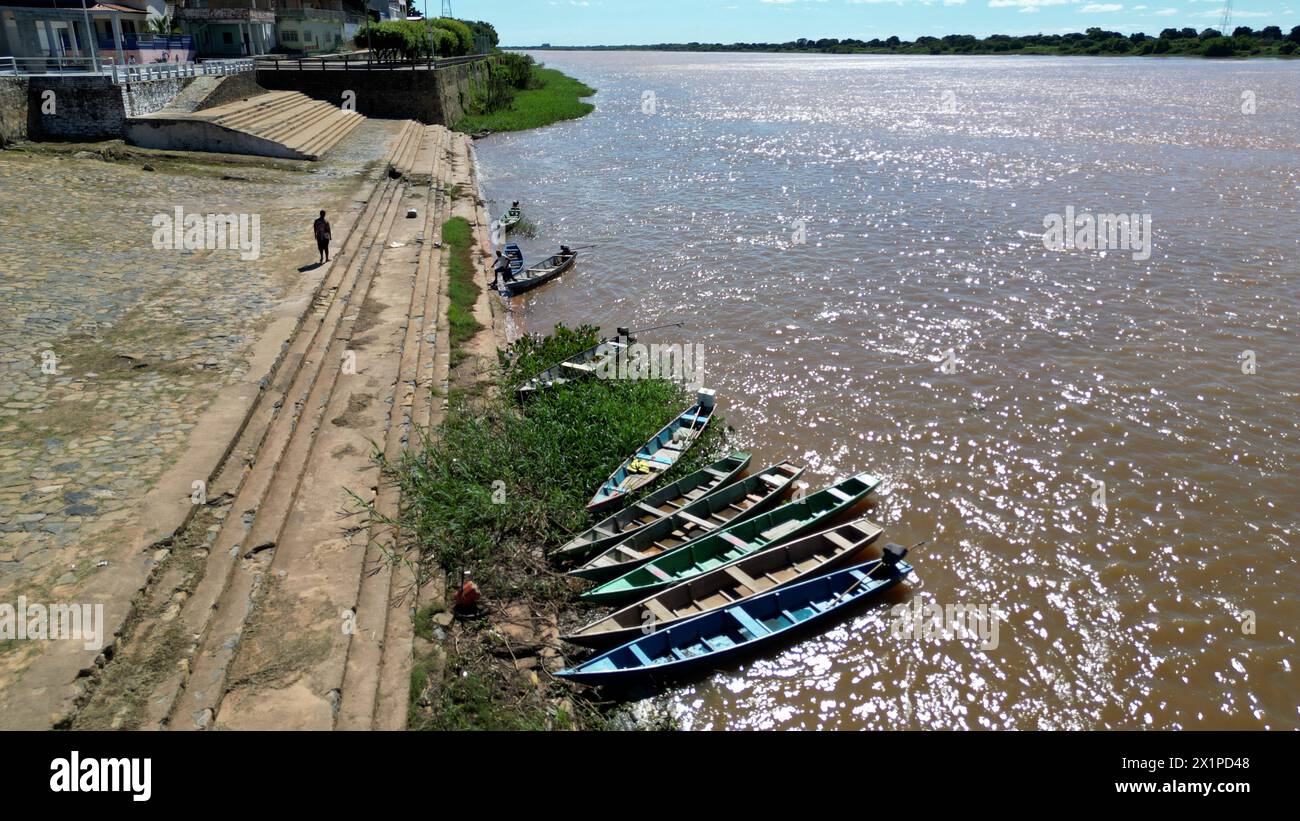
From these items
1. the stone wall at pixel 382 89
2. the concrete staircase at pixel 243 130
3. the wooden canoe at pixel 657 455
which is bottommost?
the wooden canoe at pixel 657 455

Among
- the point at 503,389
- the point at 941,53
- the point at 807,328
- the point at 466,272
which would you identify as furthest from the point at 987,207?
the point at 941,53

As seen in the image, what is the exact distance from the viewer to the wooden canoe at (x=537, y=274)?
71.3 feet

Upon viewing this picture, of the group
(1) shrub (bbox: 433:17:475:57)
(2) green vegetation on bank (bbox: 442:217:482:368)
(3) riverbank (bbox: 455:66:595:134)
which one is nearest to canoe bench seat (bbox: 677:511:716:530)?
(2) green vegetation on bank (bbox: 442:217:482:368)

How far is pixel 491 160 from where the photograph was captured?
43.1m

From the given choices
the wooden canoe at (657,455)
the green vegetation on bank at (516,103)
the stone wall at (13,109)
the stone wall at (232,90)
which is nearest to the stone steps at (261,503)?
the wooden canoe at (657,455)

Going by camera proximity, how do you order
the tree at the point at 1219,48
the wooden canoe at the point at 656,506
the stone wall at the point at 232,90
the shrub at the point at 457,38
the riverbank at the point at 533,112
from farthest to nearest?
1. the tree at the point at 1219,48
2. the shrub at the point at 457,38
3. the riverbank at the point at 533,112
4. the stone wall at the point at 232,90
5. the wooden canoe at the point at 656,506

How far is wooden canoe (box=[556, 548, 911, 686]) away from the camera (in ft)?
28.4

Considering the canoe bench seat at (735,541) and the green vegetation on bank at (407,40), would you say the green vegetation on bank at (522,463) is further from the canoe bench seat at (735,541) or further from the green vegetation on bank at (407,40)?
the green vegetation on bank at (407,40)

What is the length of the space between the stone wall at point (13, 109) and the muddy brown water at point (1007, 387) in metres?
16.6

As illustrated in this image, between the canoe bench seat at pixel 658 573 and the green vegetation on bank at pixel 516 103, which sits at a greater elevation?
the green vegetation on bank at pixel 516 103

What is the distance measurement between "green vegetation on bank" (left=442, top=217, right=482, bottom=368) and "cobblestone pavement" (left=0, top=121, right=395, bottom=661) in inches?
131

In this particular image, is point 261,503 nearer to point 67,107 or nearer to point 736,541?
point 736,541

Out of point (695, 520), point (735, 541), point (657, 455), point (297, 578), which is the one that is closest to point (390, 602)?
point (297, 578)
